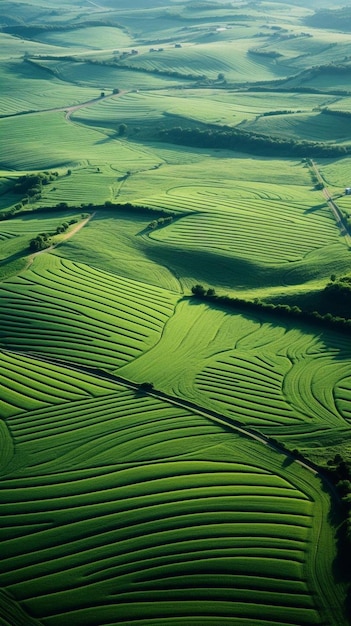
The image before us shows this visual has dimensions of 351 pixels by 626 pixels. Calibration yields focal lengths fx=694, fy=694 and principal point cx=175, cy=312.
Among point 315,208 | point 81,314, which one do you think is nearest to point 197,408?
point 81,314

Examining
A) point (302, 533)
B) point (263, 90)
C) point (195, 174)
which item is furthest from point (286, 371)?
point (263, 90)

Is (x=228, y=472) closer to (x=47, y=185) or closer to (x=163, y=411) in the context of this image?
(x=163, y=411)

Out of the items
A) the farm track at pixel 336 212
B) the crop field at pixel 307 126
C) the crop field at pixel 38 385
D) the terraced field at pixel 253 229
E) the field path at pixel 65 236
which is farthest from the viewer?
the crop field at pixel 307 126

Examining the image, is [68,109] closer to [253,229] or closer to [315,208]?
[315,208]

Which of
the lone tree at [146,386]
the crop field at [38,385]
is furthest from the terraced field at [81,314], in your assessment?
the lone tree at [146,386]

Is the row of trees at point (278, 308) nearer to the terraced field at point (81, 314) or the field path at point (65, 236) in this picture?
the terraced field at point (81, 314)

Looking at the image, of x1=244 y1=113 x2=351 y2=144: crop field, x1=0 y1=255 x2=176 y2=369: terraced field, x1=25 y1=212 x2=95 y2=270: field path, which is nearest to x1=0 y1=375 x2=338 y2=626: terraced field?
x1=0 y1=255 x2=176 y2=369: terraced field

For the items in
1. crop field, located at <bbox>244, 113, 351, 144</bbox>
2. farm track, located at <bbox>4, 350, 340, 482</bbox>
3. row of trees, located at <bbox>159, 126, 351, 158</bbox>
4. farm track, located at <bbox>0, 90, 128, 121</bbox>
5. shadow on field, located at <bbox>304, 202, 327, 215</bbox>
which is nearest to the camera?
farm track, located at <bbox>4, 350, 340, 482</bbox>

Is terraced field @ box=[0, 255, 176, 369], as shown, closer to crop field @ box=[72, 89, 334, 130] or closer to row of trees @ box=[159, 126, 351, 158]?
row of trees @ box=[159, 126, 351, 158]
